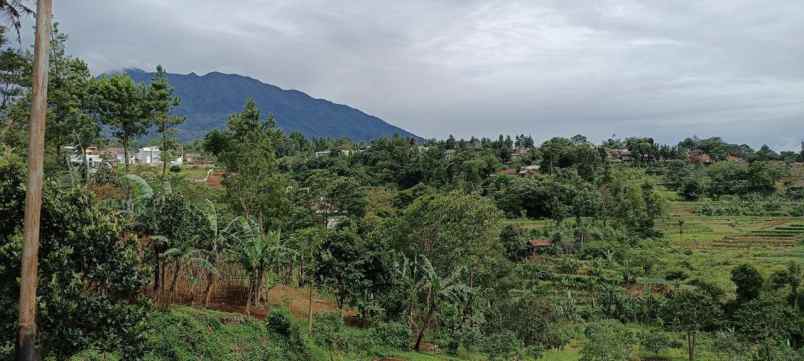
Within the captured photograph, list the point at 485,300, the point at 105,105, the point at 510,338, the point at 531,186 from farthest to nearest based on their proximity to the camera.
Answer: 1. the point at 531,186
2. the point at 485,300
3. the point at 105,105
4. the point at 510,338

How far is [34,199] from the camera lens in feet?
19.0

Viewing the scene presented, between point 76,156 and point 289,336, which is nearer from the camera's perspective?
point 289,336

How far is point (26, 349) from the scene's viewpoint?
18.5 feet

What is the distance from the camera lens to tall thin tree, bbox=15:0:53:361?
5.63m

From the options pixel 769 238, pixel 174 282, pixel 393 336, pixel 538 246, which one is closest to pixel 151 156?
pixel 538 246

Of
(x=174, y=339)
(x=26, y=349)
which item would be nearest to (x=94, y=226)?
(x=26, y=349)

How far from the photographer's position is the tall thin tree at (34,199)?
563 centimetres

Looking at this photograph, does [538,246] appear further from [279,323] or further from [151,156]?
[151,156]

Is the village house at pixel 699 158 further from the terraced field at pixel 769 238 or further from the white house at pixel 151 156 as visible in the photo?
the white house at pixel 151 156

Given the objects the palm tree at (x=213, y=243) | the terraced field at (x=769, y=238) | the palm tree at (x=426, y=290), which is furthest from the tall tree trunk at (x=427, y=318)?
the terraced field at (x=769, y=238)

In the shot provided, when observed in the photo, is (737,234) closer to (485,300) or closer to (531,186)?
(531,186)

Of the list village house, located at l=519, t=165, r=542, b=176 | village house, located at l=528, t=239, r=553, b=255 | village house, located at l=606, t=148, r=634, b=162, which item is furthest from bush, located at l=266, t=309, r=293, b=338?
village house, located at l=606, t=148, r=634, b=162

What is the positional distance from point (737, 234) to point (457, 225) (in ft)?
117

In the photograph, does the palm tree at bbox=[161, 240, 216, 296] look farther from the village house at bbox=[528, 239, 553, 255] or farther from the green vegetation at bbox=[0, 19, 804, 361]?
the village house at bbox=[528, 239, 553, 255]
